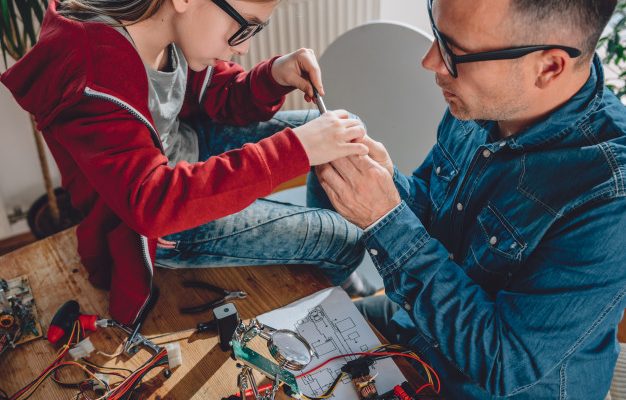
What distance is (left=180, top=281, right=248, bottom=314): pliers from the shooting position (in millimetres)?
1342

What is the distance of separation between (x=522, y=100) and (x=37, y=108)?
3.28ft

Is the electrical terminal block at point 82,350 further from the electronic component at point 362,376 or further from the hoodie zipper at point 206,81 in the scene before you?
the hoodie zipper at point 206,81

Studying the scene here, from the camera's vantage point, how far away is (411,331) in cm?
136

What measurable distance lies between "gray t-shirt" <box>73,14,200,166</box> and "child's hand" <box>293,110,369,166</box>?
0.38 m

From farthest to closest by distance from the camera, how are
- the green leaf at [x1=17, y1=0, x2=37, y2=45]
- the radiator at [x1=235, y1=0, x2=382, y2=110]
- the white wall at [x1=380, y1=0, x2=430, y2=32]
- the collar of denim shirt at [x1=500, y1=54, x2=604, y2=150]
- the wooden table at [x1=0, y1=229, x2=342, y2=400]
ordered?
the white wall at [x1=380, y1=0, x2=430, y2=32], the radiator at [x1=235, y1=0, x2=382, y2=110], the green leaf at [x1=17, y1=0, x2=37, y2=45], the wooden table at [x1=0, y1=229, x2=342, y2=400], the collar of denim shirt at [x1=500, y1=54, x2=604, y2=150]

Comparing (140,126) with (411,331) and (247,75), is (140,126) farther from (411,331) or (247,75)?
(411,331)

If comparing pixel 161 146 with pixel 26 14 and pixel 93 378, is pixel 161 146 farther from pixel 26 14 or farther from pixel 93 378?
pixel 26 14

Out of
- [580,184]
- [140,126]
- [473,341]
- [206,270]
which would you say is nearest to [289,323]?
[206,270]

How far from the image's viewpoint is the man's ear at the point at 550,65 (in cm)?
100

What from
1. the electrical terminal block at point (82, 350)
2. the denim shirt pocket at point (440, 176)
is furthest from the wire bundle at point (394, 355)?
the electrical terminal block at point (82, 350)

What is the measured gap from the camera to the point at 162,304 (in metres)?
1.37

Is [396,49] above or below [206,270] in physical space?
above

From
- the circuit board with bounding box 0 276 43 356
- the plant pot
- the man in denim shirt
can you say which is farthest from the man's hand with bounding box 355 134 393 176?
the plant pot

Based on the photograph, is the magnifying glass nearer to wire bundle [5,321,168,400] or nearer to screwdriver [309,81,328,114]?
wire bundle [5,321,168,400]
